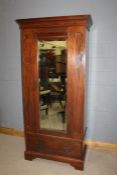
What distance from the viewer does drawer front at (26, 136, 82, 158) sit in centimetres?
215

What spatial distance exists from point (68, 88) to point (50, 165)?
1.11 metres

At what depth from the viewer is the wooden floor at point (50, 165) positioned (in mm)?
2107

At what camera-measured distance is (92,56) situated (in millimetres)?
2502

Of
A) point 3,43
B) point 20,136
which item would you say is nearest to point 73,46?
point 3,43

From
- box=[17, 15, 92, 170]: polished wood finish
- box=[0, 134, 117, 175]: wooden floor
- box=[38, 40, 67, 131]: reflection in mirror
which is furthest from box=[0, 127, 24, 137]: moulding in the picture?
box=[38, 40, 67, 131]: reflection in mirror

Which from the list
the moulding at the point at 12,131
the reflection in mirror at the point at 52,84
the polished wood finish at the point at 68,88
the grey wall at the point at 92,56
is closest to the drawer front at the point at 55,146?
the polished wood finish at the point at 68,88

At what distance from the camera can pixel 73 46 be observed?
195cm

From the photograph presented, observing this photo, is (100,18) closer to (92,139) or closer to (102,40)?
(102,40)

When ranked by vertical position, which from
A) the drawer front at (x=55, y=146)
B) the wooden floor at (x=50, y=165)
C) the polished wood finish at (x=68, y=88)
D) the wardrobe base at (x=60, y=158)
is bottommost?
the wooden floor at (x=50, y=165)

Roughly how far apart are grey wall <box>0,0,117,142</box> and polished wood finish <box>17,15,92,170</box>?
17.5 inches

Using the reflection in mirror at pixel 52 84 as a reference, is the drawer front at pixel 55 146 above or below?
below

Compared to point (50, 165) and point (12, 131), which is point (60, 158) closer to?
point (50, 165)

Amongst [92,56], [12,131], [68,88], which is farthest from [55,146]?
[92,56]

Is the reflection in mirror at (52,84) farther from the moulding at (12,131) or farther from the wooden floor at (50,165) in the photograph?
the moulding at (12,131)
